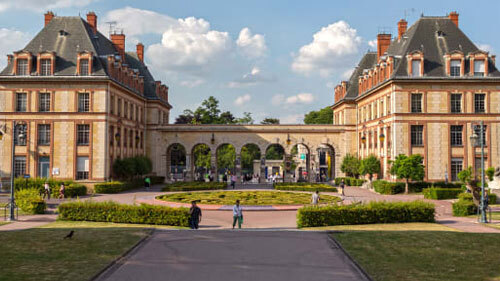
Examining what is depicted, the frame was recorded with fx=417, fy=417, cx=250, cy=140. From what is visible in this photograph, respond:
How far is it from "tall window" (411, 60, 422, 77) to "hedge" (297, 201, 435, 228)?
2596 centimetres

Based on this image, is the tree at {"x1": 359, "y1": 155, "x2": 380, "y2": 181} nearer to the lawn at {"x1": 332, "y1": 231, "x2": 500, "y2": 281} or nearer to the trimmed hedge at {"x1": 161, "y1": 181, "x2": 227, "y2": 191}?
the trimmed hedge at {"x1": 161, "y1": 181, "x2": 227, "y2": 191}

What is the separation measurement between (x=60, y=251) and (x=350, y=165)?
154ft

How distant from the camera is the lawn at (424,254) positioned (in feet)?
39.8

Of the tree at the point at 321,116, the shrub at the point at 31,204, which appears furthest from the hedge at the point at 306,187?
the tree at the point at 321,116

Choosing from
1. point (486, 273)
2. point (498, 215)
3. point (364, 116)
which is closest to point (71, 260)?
point (486, 273)

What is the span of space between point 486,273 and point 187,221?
1455cm

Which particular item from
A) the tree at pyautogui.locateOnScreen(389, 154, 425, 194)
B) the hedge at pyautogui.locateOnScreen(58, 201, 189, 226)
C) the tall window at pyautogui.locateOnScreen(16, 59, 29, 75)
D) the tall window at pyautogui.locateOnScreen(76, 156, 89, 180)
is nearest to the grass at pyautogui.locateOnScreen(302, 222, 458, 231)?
the hedge at pyautogui.locateOnScreen(58, 201, 189, 226)

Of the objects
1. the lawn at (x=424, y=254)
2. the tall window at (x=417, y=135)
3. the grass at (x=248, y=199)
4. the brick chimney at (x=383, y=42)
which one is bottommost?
the grass at (x=248, y=199)

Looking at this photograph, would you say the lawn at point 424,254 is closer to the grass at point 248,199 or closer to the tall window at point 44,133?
the grass at point 248,199

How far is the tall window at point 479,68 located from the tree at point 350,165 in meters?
17.6

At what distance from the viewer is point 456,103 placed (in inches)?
1813

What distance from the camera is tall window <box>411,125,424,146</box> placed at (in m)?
46.3

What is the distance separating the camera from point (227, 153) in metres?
96.8

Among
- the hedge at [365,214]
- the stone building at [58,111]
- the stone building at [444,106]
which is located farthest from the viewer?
the stone building at [444,106]
